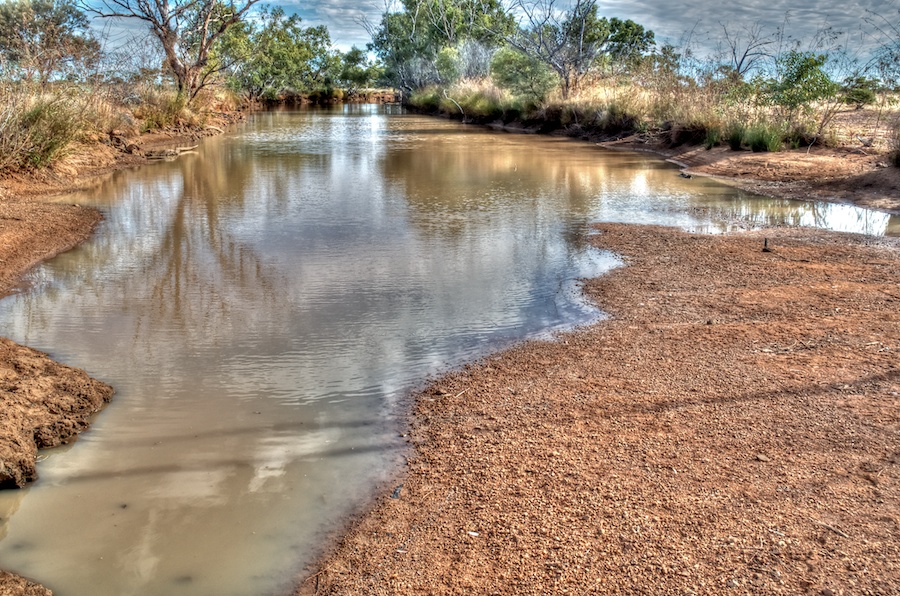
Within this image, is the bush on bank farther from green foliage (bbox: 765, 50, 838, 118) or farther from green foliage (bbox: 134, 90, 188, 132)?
green foliage (bbox: 134, 90, 188, 132)

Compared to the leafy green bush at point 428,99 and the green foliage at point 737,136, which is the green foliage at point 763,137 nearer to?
the green foliage at point 737,136

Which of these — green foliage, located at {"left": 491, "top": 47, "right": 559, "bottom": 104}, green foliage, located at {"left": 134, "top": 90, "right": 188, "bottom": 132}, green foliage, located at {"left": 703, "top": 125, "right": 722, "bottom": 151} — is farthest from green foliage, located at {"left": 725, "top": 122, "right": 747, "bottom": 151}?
green foliage, located at {"left": 134, "top": 90, "right": 188, "bottom": 132}

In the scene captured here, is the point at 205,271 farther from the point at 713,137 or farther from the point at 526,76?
the point at 526,76

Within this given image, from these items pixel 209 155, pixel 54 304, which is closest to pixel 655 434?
pixel 54 304

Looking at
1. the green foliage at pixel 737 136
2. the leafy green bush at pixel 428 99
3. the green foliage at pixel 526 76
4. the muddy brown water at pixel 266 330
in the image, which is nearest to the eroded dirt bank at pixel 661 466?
the muddy brown water at pixel 266 330

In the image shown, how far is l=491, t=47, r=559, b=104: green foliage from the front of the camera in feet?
93.0

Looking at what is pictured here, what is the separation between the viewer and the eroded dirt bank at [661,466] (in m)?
2.98

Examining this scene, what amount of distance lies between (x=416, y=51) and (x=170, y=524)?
57472 mm

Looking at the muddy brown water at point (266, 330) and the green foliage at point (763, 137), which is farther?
the green foliage at point (763, 137)

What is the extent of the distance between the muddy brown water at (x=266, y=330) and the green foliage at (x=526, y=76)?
15345mm

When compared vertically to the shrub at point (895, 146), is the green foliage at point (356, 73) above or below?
above

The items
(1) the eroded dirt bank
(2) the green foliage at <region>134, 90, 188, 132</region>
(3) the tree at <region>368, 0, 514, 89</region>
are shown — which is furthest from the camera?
(3) the tree at <region>368, 0, 514, 89</region>

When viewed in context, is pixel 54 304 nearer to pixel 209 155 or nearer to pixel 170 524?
pixel 170 524

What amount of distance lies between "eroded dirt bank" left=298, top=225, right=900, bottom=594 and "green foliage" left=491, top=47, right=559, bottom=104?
926 inches
